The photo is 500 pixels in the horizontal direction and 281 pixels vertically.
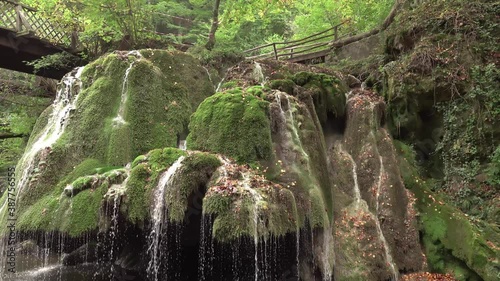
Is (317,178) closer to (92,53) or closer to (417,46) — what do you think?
(417,46)

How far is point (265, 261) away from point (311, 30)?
19.0m

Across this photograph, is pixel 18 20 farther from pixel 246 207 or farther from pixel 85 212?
pixel 246 207

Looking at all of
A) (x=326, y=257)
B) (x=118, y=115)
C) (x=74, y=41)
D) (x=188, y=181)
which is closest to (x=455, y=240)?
(x=326, y=257)

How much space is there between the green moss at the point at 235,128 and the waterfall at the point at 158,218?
1279 mm

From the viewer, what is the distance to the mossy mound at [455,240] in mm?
7852

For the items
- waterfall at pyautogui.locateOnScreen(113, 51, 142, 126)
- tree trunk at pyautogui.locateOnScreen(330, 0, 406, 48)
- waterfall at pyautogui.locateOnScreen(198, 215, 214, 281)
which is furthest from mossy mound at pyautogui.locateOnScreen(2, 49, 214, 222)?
tree trunk at pyautogui.locateOnScreen(330, 0, 406, 48)

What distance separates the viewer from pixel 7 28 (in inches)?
547

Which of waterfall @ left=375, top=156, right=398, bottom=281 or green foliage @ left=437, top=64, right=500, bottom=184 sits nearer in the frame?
waterfall @ left=375, top=156, right=398, bottom=281

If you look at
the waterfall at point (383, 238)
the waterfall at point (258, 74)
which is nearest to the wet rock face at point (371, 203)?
the waterfall at point (383, 238)

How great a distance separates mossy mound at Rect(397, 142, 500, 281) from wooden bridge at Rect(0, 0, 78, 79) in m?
15.1

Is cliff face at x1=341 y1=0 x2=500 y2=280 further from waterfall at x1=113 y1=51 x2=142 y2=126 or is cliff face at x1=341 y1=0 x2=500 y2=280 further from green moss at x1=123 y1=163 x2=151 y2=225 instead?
waterfall at x1=113 y1=51 x2=142 y2=126

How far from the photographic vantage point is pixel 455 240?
8492 mm

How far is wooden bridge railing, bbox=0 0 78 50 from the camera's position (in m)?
14.3

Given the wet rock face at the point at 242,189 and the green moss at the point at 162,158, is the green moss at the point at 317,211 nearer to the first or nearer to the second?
the wet rock face at the point at 242,189
